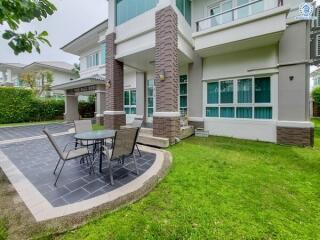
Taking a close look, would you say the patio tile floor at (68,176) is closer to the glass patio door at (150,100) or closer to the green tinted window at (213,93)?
the green tinted window at (213,93)

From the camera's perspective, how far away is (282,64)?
24.5 ft

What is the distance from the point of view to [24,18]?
252cm

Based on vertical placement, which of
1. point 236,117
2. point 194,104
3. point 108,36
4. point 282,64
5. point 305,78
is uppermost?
point 108,36

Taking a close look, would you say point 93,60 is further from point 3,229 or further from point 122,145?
point 3,229

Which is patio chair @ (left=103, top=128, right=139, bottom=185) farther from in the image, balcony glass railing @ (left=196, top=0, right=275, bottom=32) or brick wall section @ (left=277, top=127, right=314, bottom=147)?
balcony glass railing @ (left=196, top=0, right=275, bottom=32)

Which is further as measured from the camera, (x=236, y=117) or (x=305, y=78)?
(x=236, y=117)

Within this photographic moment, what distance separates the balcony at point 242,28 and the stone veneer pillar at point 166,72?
6.30 ft

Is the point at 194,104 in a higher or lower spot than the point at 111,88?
lower

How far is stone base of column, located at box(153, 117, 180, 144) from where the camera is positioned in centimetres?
704

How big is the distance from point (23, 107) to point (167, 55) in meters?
16.9

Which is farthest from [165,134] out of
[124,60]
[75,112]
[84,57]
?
[84,57]

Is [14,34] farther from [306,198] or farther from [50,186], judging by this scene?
[306,198]

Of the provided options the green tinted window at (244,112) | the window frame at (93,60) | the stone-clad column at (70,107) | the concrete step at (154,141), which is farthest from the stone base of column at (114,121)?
the stone-clad column at (70,107)

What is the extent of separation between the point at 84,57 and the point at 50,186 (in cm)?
1699
